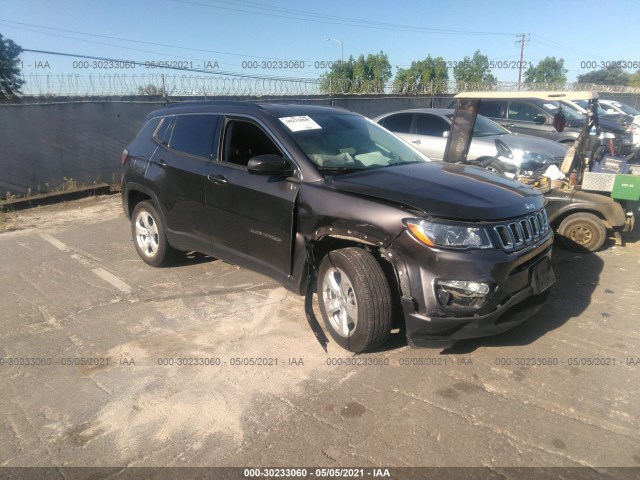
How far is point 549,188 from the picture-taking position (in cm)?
591

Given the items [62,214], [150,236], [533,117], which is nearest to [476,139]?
[533,117]

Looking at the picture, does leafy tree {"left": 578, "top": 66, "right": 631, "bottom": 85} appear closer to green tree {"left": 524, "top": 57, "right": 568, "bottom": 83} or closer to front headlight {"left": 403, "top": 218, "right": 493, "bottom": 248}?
green tree {"left": 524, "top": 57, "right": 568, "bottom": 83}

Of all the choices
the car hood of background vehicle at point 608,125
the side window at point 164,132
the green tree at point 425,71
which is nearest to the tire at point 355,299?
the side window at point 164,132

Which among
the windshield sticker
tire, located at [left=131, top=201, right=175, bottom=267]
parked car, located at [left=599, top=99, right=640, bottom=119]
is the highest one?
parked car, located at [left=599, top=99, right=640, bottom=119]

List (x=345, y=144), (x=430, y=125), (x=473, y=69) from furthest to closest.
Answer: (x=473, y=69)
(x=430, y=125)
(x=345, y=144)

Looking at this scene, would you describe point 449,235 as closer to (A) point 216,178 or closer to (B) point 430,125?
(A) point 216,178

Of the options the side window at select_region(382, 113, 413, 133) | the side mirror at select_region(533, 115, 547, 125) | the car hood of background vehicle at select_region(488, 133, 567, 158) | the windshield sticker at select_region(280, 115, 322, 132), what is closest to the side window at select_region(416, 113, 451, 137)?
the side window at select_region(382, 113, 413, 133)

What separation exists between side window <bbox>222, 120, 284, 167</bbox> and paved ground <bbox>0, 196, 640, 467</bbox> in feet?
4.46

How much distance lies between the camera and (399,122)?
9.80 metres

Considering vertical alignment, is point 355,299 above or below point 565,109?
below

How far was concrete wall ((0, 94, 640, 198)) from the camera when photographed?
9.57 meters

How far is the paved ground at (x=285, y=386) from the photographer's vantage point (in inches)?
107

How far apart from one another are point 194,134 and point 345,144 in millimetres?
1605

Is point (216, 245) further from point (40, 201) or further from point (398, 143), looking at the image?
point (40, 201)
